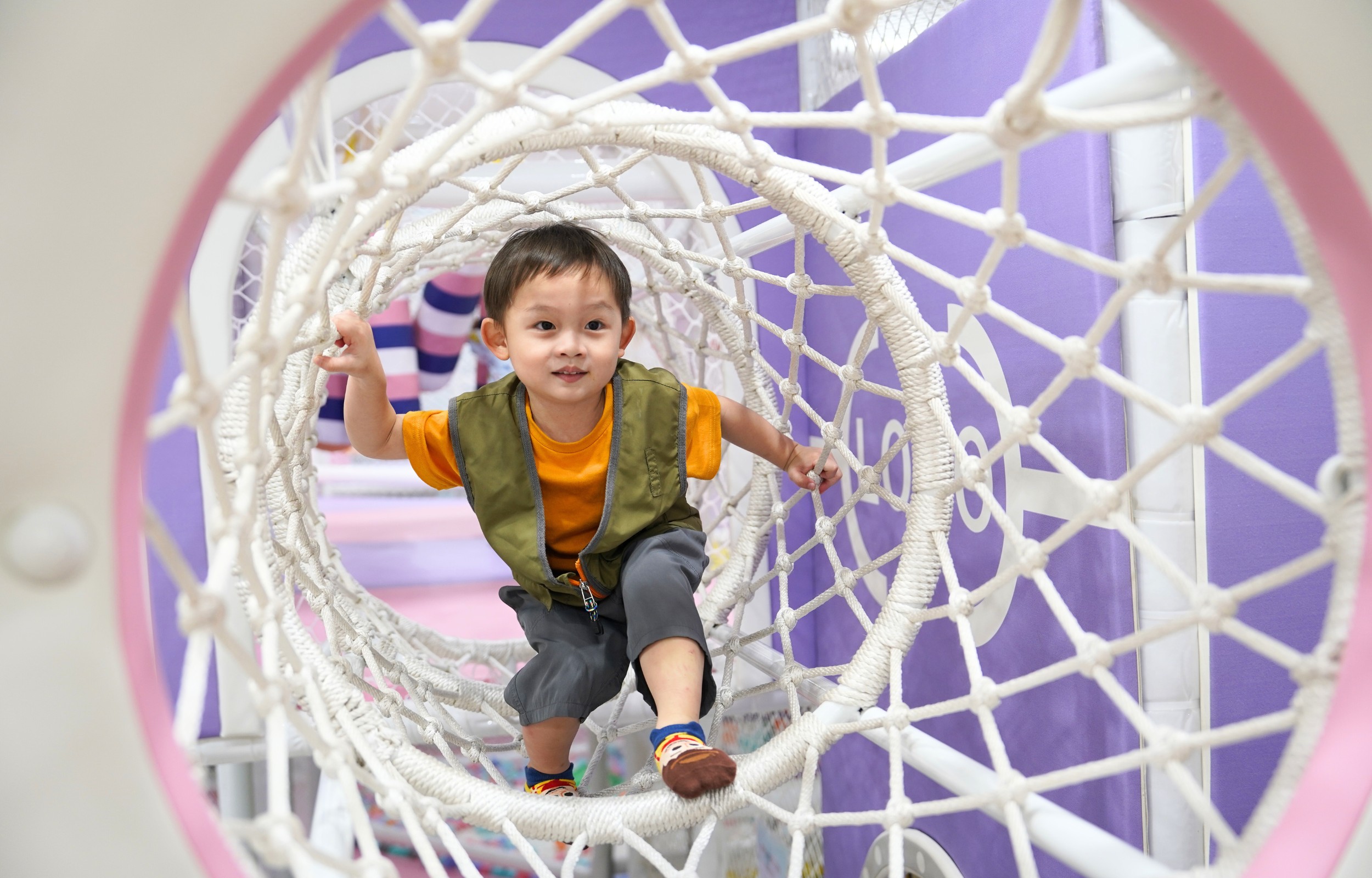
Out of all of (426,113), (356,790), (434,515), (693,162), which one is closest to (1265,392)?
(693,162)

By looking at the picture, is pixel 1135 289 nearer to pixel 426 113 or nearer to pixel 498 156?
pixel 498 156

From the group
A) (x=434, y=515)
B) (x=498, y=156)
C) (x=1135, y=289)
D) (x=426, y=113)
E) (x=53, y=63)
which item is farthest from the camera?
(x=434, y=515)

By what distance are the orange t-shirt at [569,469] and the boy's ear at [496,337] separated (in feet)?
0.28

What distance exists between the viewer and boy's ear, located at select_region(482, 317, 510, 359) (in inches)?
39.3

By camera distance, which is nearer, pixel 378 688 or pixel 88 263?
pixel 88 263

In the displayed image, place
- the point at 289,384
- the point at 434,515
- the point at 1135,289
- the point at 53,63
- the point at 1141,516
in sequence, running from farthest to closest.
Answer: the point at 434,515
the point at 289,384
the point at 1141,516
the point at 1135,289
the point at 53,63

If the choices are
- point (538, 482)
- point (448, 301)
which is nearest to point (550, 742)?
point (538, 482)

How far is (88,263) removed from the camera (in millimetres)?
305

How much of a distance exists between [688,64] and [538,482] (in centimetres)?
59

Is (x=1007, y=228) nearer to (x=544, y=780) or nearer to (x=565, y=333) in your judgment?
(x=565, y=333)

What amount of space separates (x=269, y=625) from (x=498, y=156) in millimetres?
370

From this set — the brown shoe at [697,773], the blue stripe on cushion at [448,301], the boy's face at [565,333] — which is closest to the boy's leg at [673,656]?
the brown shoe at [697,773]

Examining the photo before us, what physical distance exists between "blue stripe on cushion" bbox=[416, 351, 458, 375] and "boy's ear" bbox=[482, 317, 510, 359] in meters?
0.96

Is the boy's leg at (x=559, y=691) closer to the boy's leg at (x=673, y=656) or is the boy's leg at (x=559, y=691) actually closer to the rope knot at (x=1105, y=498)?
the boy's leg at (x=673, y=656)
